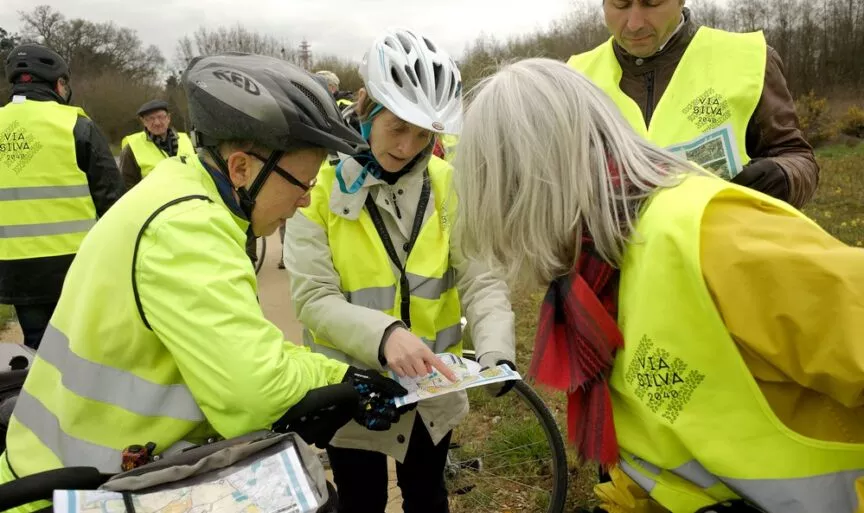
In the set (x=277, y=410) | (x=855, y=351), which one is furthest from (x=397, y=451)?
(x=855, y=351)

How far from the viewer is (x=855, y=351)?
1.09m

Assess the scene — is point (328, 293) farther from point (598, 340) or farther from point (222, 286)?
point (598, 340)

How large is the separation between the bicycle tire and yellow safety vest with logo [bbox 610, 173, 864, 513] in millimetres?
1649

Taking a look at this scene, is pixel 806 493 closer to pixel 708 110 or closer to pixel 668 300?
pixel 668 300

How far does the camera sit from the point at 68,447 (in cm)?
155

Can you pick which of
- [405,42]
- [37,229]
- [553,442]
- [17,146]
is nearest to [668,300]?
[405,42]

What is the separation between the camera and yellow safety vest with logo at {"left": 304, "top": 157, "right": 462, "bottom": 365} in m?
2.34

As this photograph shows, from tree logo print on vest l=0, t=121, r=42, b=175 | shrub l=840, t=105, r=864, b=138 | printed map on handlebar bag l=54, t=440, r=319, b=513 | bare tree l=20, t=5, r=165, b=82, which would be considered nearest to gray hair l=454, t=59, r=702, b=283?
printed map on handlebar bag l=54, t=440, r=319, b=513

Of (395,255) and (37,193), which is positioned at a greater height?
(395,255)

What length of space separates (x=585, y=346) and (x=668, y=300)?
28 centimetres

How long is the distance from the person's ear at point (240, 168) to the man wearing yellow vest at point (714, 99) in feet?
3.82

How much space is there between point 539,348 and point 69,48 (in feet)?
146

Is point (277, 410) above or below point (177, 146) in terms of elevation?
above

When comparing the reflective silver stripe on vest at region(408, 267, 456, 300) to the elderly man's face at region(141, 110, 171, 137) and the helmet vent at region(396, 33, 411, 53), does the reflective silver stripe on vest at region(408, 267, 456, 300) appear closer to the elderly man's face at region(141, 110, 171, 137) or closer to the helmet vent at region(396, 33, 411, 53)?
the helmet vent at region(396, 33, 411, 53)
